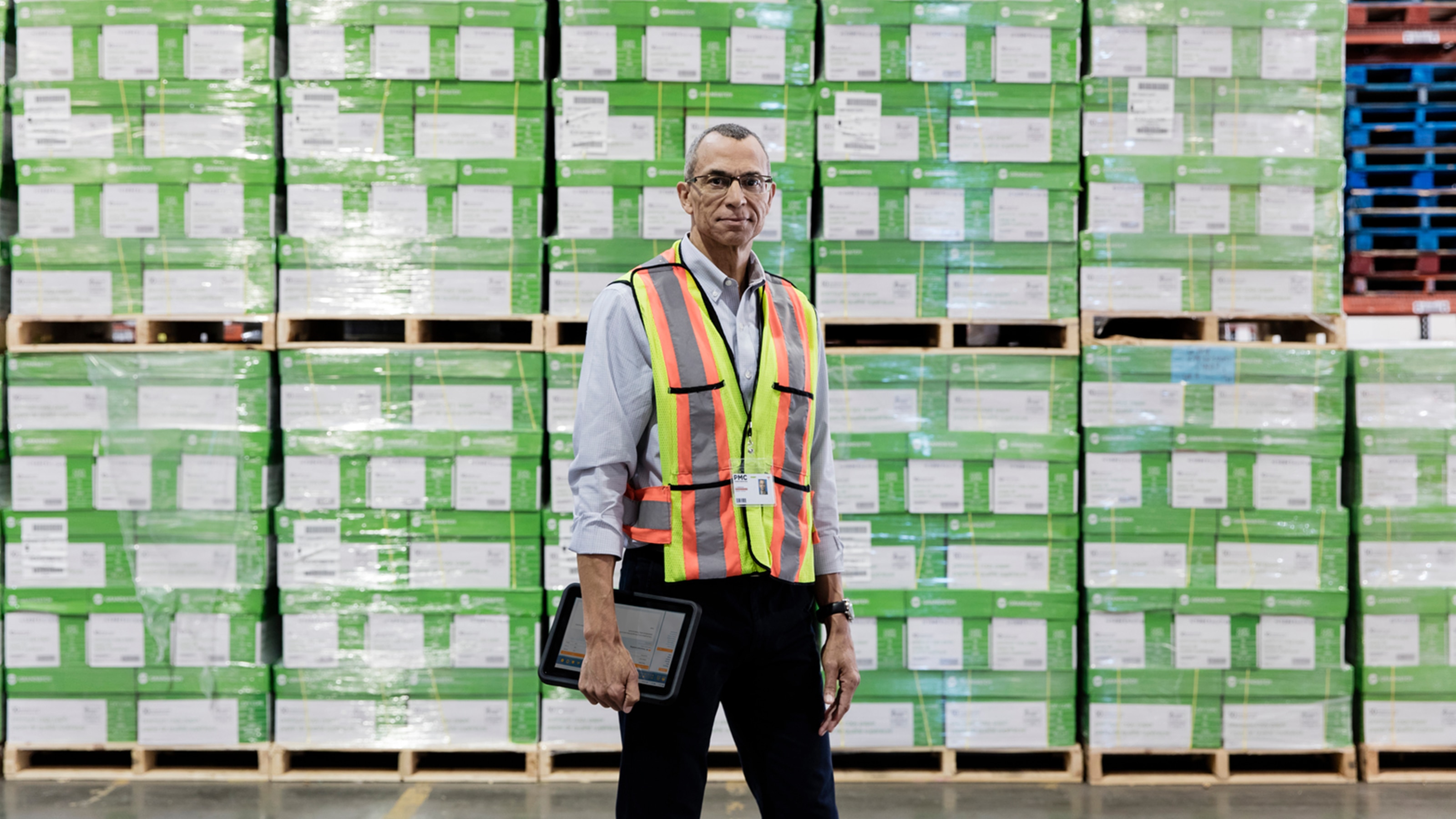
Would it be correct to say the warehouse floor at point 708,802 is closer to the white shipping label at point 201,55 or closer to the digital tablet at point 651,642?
the digital tablet at point 651,642

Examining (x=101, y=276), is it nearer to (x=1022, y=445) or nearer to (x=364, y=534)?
(x=364, y=534)

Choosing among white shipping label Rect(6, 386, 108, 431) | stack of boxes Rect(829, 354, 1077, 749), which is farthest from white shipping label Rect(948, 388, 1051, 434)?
white shipping label Rect(6, 386, 108, 431)

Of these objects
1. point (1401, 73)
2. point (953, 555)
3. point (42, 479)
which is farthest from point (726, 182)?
point (1401, 73)

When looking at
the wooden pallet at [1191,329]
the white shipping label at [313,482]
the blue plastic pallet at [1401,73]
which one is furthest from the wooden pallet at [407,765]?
the blue plastic pallet at [1401,73]

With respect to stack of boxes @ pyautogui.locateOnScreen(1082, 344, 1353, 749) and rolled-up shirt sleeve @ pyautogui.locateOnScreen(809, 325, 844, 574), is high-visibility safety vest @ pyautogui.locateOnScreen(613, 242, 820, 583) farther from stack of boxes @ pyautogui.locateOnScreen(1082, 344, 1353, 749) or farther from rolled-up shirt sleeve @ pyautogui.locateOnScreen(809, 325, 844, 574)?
stack of boxes @ pyautogui.locateOnScreen(1082, 344, 1353, 749)

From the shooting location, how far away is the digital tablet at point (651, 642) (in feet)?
6.67

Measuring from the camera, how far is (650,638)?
2.06m

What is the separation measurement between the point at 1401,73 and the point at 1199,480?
2.25 m

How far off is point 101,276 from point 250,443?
3.07 ft

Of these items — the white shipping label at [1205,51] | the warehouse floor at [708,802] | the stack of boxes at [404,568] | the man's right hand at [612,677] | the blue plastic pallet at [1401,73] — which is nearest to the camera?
the man's right hand at [612,677]

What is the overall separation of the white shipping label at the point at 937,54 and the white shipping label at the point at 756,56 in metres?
0.54

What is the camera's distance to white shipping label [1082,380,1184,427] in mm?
4355

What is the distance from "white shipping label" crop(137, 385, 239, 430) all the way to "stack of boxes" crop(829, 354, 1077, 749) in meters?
2.46

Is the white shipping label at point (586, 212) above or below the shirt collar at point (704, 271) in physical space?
above
